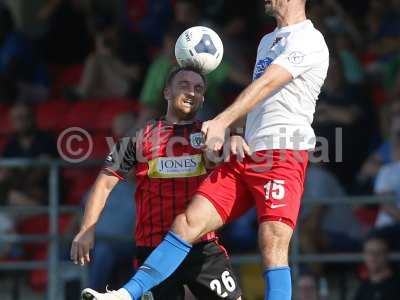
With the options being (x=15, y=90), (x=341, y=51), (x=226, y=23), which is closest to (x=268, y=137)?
(x=341, y=51)

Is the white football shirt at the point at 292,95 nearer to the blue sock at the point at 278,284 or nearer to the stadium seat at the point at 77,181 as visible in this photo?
the blue sock at the point at 278,284

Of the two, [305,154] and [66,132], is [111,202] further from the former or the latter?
[305,154]

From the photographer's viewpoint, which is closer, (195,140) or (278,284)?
(278,284)

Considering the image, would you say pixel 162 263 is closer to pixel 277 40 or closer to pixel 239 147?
pixel 239 147

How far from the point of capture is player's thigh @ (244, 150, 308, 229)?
7.73 metres

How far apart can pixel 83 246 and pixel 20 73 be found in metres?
6.47

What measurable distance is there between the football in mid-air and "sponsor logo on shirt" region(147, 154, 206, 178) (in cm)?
61

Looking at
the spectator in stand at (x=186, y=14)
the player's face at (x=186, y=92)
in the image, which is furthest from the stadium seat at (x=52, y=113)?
the player's face at (x=186, y=92)

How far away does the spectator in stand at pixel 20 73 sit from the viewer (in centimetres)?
1405

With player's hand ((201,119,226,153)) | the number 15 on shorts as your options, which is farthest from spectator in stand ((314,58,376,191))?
player's hand ((201,119,226,153))

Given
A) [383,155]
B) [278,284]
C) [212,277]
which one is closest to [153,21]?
[383,155]

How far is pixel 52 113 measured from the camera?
13.8m

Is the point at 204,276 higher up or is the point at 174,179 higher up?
the point at 174,179

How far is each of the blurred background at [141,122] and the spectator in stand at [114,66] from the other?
0.01 meters
